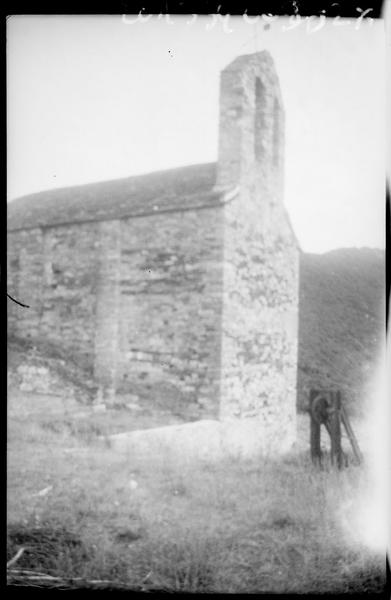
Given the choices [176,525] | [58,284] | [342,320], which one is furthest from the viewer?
[58,284]

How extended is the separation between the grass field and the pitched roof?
3.91 metres

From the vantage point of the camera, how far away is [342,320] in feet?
24.0

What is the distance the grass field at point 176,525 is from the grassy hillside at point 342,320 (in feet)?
4.08

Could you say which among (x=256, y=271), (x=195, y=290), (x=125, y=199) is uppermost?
(x=125, y=199)

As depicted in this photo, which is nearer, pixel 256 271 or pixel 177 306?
pixel 177 306

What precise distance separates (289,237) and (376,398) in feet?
12.5

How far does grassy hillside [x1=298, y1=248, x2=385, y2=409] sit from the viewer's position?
209 inches

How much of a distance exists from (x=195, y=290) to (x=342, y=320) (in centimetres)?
229

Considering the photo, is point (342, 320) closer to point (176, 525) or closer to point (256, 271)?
point (256, 271)

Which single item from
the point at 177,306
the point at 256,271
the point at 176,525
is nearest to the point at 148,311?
the point at 177,306

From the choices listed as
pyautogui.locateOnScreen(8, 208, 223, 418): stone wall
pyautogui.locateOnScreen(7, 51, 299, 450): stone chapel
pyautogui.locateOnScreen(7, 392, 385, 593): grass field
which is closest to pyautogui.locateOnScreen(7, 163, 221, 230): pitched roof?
pyautogui.locateOnScreen(7, 51, 299, 450): stone chapel

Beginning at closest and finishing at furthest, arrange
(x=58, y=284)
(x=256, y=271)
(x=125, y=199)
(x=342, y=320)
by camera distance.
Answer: (x=342, y=320) < (x=256, y=271) < (x=58, y=284) < (x=125, y=199)

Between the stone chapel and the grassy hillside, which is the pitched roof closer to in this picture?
the stone chapel

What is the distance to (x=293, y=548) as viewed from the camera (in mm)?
4641
